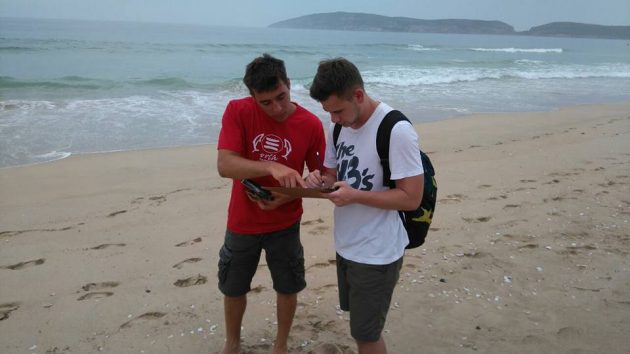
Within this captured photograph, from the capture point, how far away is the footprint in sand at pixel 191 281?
370 cm

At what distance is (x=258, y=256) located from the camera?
8.82 ft

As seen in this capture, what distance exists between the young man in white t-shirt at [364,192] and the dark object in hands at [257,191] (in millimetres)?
237

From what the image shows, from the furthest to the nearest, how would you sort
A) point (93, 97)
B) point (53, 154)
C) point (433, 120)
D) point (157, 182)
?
point (93, 97), point (433, 120), point (53, 154), point (157, 182)

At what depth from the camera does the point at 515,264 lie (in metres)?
4.00

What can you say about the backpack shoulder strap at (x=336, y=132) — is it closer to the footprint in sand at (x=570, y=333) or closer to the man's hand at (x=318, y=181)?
the man's hand at (x=318, y=181)

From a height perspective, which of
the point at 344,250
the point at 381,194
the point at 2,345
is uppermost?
the point at 381,194

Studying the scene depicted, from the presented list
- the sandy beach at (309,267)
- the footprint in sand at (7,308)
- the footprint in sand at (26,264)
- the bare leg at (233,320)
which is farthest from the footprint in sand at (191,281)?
the footprint in sand at (26,264)

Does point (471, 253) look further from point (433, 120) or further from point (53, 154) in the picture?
point (433, 120)

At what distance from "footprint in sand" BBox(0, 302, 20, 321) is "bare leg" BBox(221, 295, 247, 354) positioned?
159cm

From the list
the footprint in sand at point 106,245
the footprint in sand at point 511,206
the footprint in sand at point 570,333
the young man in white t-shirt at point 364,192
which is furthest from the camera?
the footprint in sand at point 511,206

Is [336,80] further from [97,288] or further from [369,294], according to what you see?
[97,288]

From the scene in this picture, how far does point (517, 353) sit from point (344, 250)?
1485 mm

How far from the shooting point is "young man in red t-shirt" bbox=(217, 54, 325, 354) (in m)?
2.30

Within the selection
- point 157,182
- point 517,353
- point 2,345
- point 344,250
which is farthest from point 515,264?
point 157,182
